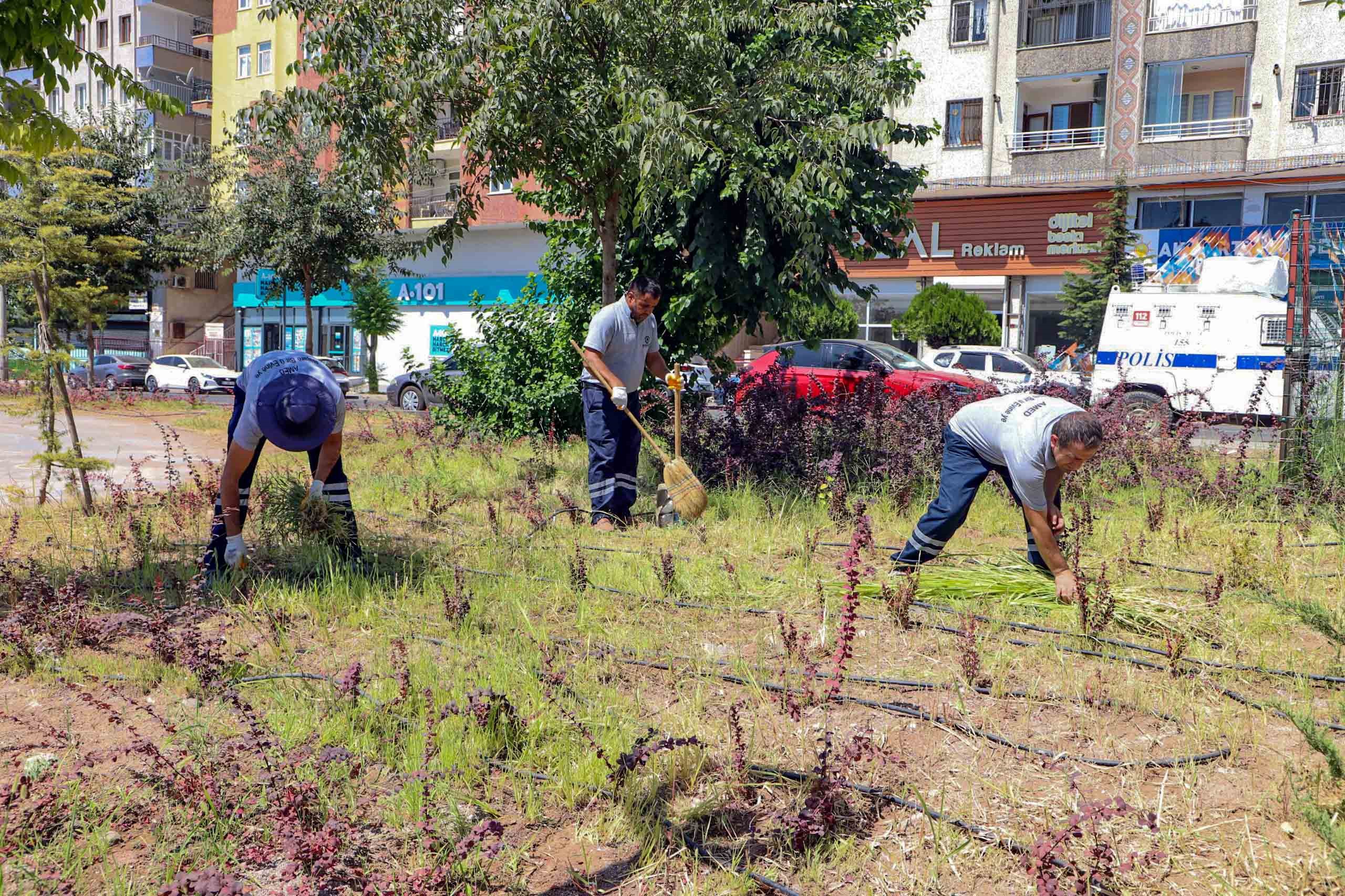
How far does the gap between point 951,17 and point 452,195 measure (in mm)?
24618

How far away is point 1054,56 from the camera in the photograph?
2803cm

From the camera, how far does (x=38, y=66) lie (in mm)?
5219

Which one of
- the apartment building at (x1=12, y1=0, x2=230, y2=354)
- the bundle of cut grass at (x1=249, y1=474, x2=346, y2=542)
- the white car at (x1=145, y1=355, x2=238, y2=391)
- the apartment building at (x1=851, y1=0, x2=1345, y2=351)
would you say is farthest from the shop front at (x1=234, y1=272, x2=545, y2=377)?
the bundle of cut grass at (x1=249, y1=474, x2=346, y2=542)

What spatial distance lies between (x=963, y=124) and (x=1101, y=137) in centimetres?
354

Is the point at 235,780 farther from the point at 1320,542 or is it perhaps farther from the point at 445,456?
the point at 445,456

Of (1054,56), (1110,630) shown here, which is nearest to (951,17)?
(1054,56)

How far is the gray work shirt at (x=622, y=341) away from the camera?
7.19m

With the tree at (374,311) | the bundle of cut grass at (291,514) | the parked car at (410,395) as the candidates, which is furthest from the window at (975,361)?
the tree at (374,311)

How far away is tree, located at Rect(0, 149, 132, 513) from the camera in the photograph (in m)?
6.84

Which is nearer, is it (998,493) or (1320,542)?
(1320,542)

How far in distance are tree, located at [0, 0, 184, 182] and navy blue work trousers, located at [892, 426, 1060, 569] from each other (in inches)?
180

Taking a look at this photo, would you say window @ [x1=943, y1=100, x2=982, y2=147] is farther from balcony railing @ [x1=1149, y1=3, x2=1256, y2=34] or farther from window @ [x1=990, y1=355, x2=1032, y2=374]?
window @ [x1=990, y1=355, x2=1032, y2=374]

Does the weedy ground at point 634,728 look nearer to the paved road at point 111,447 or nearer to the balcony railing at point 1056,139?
the paved road at point 111,447

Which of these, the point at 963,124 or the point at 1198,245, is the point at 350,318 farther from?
the point at 1198,245
